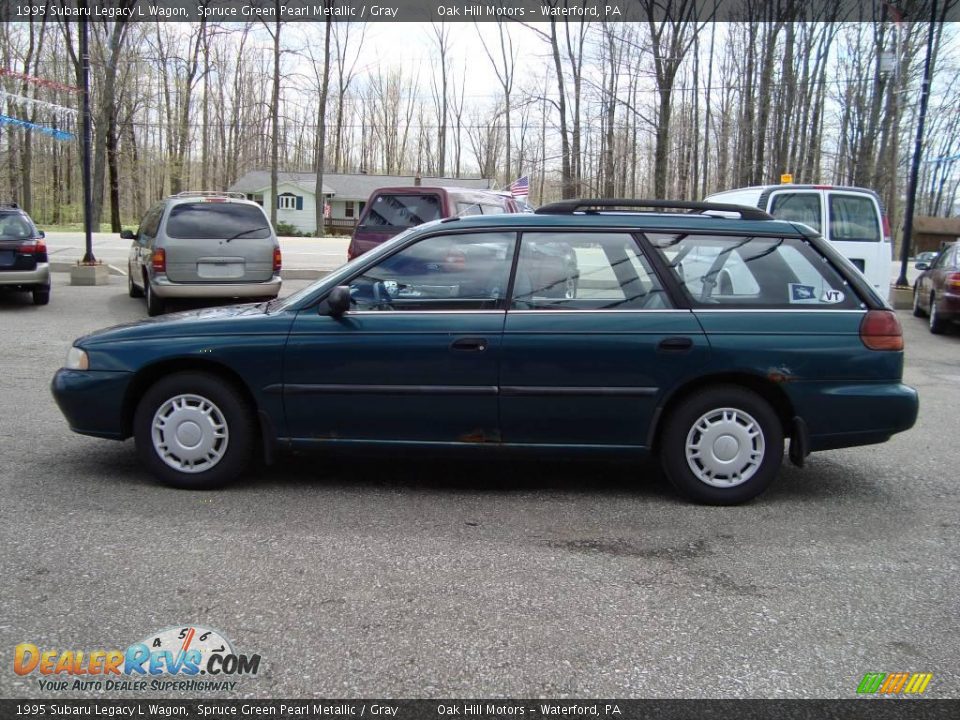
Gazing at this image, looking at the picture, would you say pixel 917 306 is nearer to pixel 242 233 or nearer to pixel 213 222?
pixel 242 233

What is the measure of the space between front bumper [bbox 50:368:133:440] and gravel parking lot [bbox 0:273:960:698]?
0.33 meters

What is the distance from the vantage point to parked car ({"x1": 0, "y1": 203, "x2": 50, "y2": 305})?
1217cm

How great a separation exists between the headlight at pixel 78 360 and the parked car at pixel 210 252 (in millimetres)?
6855

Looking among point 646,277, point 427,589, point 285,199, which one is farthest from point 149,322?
point 285,199

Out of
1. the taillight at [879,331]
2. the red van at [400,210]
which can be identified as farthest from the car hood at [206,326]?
the red van at [400,210]

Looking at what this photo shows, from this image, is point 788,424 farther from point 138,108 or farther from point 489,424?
point 138,108

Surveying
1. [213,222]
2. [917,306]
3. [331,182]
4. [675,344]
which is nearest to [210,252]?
[213,222]

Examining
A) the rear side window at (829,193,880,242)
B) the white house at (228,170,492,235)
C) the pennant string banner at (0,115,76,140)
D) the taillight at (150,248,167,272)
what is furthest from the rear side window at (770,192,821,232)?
the white house at (228,170,492,235)

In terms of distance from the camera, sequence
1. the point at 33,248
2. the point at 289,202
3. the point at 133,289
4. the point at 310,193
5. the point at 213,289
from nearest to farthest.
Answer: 1. the point at 213,289
2. the point at 33,248
3. the point at 133,289
4. the point at 289,202
5. the point at 310,193

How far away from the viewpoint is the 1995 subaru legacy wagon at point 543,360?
4.59 metres

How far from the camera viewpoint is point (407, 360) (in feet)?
15.1

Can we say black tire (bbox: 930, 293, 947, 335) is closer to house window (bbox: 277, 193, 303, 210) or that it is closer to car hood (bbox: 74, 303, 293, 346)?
car hood (bbox: 74, 303, 293, 346)

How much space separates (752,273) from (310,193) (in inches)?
2347

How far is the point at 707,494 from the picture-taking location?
464cm
